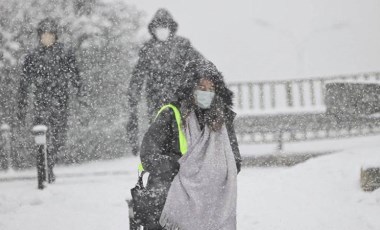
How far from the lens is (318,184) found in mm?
6156

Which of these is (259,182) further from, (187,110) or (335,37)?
(335,37)

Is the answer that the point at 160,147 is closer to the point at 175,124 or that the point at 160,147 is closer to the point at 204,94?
the point at 175,124

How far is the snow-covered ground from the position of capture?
5039mm

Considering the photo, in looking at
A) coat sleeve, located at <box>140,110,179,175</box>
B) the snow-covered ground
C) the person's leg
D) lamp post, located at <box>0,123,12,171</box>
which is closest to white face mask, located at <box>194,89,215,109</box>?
coat sleeve, located at <box>140,110,179,175</box>

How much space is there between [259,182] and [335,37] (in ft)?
85.8

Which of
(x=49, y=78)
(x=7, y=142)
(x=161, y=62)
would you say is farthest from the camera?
(x=7, y=142)

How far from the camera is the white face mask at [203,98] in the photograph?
11.4 feet

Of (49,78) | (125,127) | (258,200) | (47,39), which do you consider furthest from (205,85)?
(125,127)

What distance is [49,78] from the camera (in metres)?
7.10

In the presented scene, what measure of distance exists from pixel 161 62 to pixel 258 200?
1.97 meters

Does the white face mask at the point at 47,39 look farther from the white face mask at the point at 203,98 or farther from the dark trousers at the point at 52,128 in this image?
the white face mask at the point at 203,98

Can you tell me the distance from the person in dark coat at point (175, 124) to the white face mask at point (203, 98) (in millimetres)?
15

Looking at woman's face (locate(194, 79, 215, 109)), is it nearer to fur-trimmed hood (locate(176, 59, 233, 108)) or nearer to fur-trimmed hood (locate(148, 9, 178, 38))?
fur-trimmed hood (locate(176, 59, 233, 108))

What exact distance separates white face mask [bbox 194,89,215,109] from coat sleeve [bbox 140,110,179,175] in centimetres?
20
